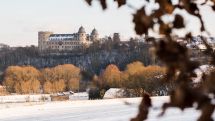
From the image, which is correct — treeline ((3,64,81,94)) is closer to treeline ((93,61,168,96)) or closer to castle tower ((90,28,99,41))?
treeline ((93,61,168,96))

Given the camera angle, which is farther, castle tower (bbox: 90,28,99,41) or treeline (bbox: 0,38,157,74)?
castle tower (bbox: 90,28,99,41)

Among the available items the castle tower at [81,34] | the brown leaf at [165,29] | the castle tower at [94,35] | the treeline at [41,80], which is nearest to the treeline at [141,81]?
the brown leaf at [165,29]

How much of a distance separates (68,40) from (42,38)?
1215 cm

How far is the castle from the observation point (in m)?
150

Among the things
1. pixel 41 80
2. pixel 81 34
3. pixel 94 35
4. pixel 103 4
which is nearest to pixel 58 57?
pixel 81 34

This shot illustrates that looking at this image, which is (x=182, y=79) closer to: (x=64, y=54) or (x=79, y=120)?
(x=79, y=120)

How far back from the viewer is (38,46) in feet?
525

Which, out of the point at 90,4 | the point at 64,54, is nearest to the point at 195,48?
the point at 90,4

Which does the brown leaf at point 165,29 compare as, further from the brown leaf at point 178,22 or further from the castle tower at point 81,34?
the castle tower at point 81,34

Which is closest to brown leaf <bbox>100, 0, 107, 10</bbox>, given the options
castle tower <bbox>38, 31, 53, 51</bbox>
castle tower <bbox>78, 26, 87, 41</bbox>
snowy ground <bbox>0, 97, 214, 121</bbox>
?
snowy ground <bbox>0, 97, 214, 121</bbox>

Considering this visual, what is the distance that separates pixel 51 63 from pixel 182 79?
437ft

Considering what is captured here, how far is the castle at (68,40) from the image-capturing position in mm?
150250

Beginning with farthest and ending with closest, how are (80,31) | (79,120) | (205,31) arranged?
(80,31)
(79,120)
(205,31)

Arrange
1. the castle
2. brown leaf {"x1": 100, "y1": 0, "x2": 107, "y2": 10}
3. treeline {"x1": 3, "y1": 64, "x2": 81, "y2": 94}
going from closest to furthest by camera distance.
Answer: brown leaf {"x1": 100, "y1": 0, "x2": 107, "y2": 10} → treeline {"x1": 3, "y1": 64, "x2": 81, "y2": 94} → the castle
